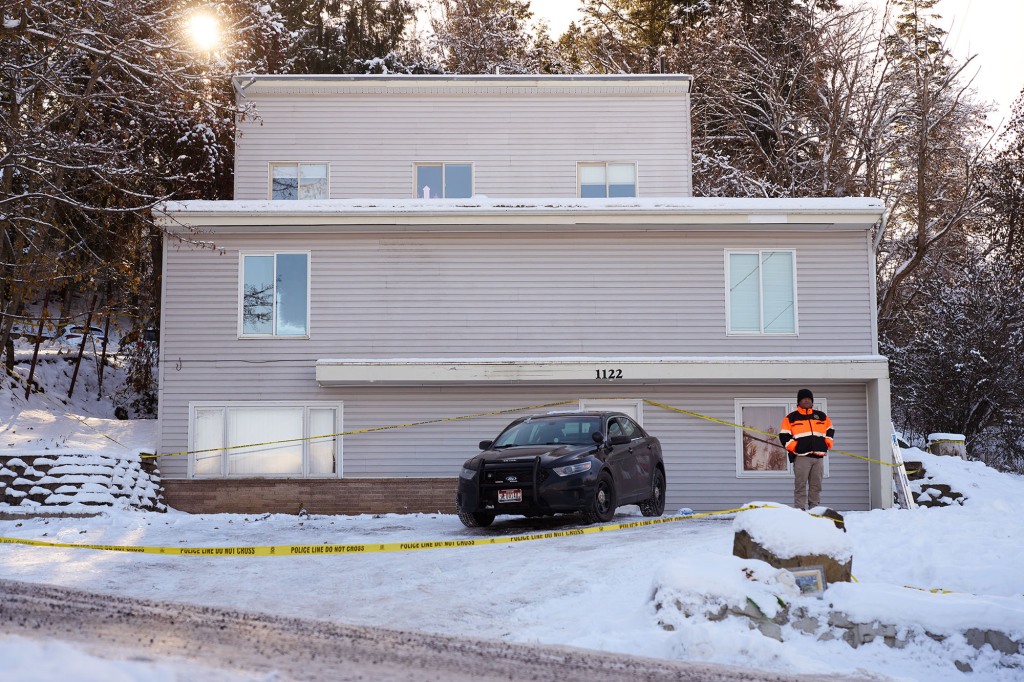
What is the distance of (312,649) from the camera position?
7.18 m

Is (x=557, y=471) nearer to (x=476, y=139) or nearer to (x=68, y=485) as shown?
(x=68, y=485)

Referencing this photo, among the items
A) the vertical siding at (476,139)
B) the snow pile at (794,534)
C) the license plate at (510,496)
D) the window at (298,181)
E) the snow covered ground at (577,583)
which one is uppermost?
the vertical siding at (476,139)

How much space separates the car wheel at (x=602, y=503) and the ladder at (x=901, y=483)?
6716mm

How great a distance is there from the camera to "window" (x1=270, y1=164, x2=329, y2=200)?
23.8 metres

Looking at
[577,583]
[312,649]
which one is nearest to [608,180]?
[577,583]

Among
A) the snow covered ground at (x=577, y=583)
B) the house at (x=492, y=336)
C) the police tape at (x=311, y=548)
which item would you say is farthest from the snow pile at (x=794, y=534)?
the house at (x=492, y=336)

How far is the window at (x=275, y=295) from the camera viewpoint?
798 inches

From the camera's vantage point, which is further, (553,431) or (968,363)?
(968,363)

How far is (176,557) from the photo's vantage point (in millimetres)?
12500

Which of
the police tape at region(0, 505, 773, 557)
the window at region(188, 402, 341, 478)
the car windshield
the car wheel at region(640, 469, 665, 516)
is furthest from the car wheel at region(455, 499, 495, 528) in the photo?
the window at region(188, 402, 341, 478)

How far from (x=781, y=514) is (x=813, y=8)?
29.4m

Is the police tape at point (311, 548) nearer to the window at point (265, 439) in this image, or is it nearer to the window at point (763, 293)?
the window at point (265, 439)

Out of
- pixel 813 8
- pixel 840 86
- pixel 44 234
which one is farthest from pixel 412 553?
pixel 813 8

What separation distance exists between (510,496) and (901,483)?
8399 millimetres
